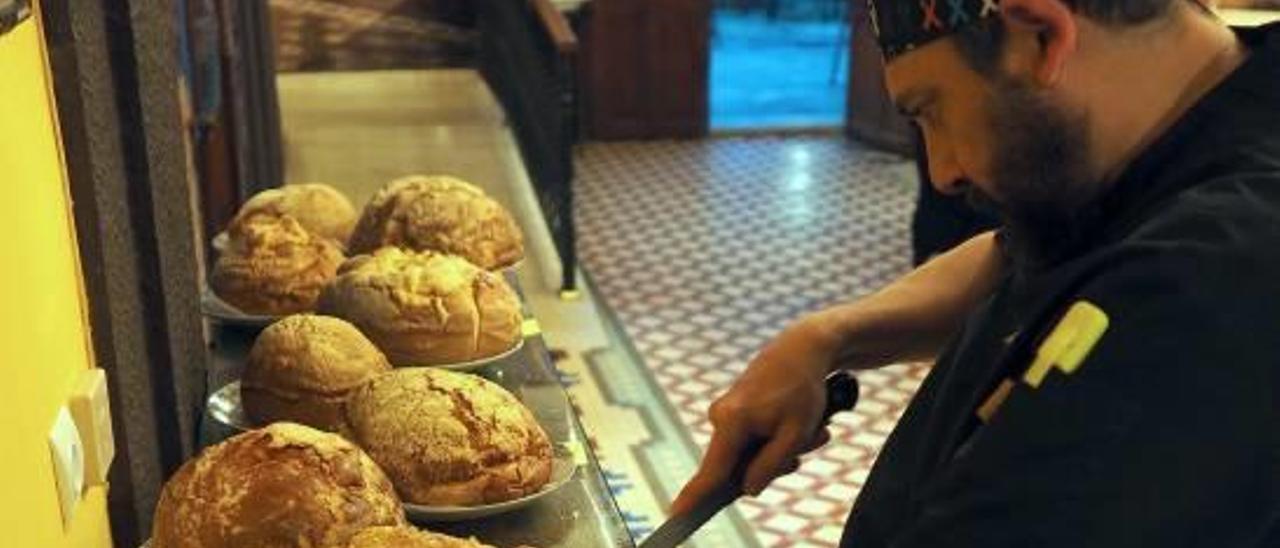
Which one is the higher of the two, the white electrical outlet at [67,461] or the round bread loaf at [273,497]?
the white electrical outlet at [67,461]

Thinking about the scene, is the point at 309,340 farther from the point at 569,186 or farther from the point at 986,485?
the point at 569,186

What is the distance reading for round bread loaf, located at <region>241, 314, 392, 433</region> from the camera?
1.54 meters

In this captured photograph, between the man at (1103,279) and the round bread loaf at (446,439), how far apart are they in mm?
395

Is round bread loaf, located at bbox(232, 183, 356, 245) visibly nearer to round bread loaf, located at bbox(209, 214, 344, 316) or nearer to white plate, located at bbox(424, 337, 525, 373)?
round bread loaf, located at bbox(209, 214, 344, 316)

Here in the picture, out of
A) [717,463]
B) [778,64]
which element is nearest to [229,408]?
[717,463]

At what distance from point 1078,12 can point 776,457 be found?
62 centimetres

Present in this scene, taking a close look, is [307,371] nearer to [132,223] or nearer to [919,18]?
[132,223]

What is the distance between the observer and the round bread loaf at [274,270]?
1.86m

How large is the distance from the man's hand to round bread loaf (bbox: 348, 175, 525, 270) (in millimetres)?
603

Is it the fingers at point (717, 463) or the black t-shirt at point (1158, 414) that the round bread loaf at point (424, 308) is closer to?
the fingers at point (717, 463)

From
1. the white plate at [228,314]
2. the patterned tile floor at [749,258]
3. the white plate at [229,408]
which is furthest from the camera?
the patterned tile floor at [749,258]

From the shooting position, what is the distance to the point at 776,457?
1.44 meters

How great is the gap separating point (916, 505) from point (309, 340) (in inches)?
30.5

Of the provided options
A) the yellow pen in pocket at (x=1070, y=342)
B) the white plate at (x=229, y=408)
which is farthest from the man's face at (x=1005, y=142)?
Result: the white plate at (x=229, y=408)
